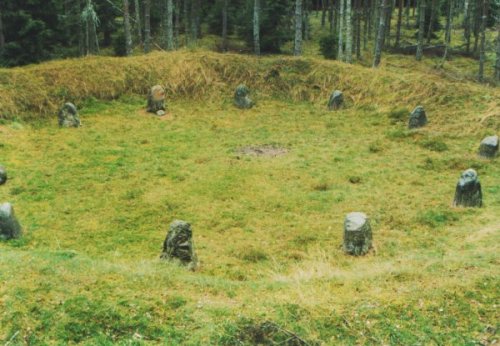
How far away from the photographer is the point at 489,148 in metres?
14.6

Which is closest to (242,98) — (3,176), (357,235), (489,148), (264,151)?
(264,151)

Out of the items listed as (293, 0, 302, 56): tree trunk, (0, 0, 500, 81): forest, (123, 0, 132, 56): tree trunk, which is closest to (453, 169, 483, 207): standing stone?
(0, 0, 500, 81): forest

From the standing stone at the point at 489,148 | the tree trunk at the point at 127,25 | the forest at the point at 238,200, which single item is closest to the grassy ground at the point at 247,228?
the forest at the point at 238,200

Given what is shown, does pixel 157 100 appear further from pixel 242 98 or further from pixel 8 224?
pixel 8 224

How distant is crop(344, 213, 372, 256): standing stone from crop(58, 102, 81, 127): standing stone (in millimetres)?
12406

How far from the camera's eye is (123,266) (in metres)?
8.16

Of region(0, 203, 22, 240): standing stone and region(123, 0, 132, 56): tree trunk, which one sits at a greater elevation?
region(123, 0, 132, 56): tree trunk

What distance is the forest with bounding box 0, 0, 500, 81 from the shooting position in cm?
2528

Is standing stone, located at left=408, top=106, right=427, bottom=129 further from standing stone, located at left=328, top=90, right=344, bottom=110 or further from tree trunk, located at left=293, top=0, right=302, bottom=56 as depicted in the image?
tree trunk, located at left=293, top=0, right=302, bottom=56

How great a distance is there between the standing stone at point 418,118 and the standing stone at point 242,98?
6.92 metres

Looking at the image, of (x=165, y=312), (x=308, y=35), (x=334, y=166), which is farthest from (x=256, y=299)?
(x=308, y=35)

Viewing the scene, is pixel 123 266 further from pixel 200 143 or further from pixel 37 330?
pixel 200 143

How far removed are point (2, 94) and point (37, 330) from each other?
47.6ft

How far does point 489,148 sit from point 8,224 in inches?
513
